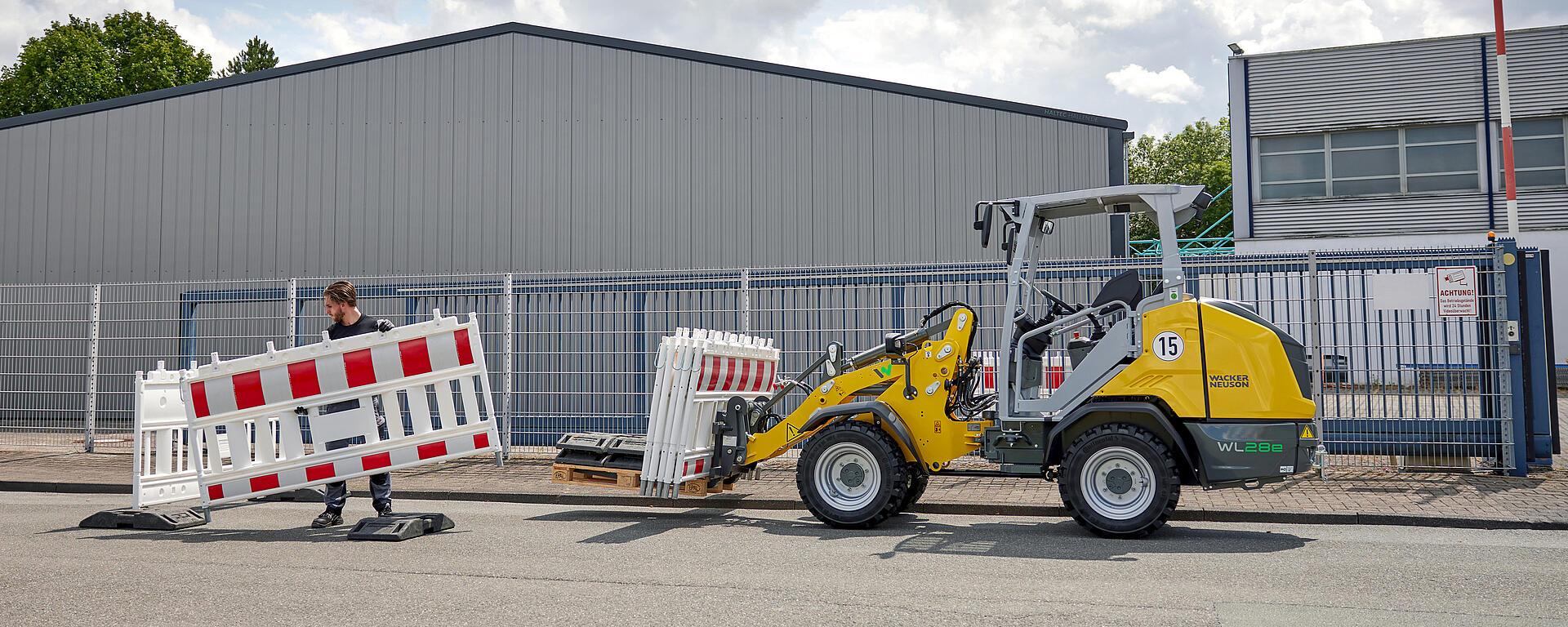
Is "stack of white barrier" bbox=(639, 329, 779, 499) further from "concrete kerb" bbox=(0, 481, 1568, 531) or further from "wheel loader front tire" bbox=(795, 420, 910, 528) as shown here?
"concrete kerb" bbox=(0, 481, 1568, 531)

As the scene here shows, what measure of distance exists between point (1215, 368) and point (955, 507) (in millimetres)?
2419

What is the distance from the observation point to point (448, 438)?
7.59 m

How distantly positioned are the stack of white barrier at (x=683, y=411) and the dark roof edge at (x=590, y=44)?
34.5ft

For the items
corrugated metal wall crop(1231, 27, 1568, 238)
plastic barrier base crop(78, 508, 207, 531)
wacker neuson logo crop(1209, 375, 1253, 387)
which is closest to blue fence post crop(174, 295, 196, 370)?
plastic barrier base crop(78, 508, 207, 531)

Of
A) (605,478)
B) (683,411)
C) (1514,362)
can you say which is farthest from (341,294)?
(1514,362)

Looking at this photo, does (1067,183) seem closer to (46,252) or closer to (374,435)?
(374,435)

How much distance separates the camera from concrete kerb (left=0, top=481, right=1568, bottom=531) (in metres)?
7.98

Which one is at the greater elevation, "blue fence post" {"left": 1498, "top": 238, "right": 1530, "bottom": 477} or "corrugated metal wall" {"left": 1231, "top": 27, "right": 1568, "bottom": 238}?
"corrugated metal wall" {"left": 1231, "top": 27, "right": 1568, "bottom": 238}

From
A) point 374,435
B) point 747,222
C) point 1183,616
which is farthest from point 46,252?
point 1183,616

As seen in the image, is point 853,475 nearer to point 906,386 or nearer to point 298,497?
point 906,386

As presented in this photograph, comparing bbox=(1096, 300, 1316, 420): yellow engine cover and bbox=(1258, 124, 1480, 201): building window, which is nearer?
bbox=(1096, 300, 1316, 420): yellow engine cover

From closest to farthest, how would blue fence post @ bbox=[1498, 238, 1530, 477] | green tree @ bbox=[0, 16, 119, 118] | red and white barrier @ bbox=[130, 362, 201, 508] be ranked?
red and white barrier @ bbox=[130, 362, 201, 508]
blue fence post @ bbox=[1498, 238, 1530, 477]
green tree @ bbox=[0, 16, 119, 118]

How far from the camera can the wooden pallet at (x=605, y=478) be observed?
849cm

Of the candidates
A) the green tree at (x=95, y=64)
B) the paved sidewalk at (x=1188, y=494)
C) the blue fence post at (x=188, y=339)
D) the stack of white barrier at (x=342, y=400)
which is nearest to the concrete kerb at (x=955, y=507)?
the paved sidewalk at (x=1188, y=494)
